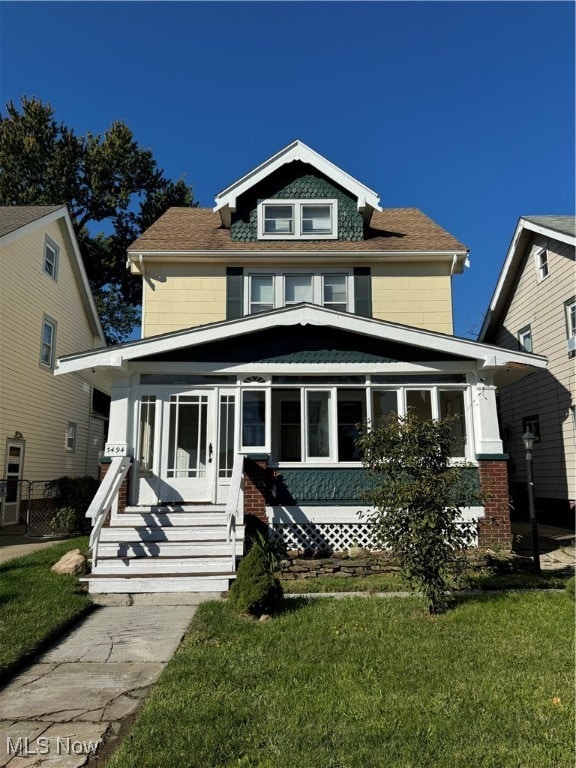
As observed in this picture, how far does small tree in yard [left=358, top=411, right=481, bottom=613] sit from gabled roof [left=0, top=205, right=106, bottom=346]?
38.4 ft

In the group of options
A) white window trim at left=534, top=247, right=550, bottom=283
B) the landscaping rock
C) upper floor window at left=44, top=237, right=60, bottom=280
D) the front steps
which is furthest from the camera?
upper floor window at left=44, top=237, right=60, bottom=280

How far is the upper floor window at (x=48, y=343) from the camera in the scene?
1633cm

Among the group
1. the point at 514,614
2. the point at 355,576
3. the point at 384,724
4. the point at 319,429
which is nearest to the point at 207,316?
the point at 319,429

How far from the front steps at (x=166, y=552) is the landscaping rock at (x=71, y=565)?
236mm

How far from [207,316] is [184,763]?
10.6 m

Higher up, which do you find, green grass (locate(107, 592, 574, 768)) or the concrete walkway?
green grass (locate(107, 592, 574, 768))

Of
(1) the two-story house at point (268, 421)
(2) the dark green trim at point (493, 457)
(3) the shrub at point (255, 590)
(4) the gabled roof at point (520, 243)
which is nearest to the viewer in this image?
(3) the shrub at point (255, 590)

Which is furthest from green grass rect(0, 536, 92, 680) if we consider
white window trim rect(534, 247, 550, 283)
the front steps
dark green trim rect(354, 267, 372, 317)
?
white window trim rect(534, 247, 550, 283)

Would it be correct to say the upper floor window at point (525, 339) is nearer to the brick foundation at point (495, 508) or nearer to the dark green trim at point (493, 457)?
the dark green trim at point (493, 457)

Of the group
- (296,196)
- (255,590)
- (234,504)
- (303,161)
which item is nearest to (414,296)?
(296,196)

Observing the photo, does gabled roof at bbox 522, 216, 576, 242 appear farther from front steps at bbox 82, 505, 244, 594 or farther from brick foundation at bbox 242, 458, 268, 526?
front steps at bbox 82, 505, 244, 594

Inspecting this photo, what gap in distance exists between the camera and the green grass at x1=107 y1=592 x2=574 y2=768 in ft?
10.7

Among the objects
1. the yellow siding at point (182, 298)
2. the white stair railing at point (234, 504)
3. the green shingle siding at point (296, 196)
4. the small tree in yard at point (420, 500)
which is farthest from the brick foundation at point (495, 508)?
the yellow siding at point (182, 298)

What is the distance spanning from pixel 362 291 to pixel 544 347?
18.7 ft
